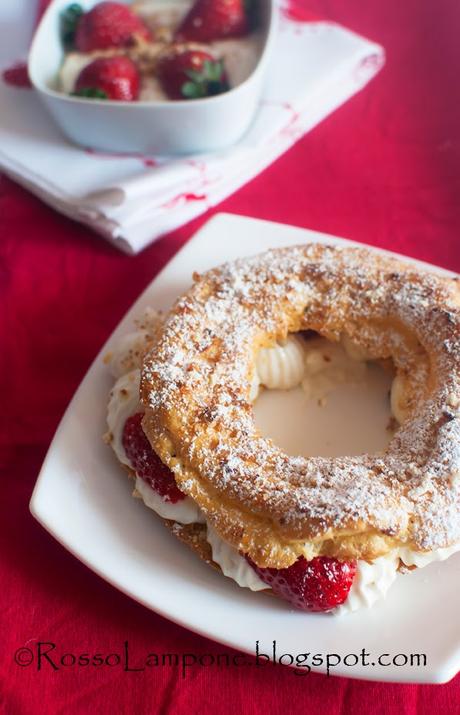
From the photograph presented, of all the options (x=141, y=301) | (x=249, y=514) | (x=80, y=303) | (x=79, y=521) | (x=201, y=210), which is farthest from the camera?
(x=201, y=210)

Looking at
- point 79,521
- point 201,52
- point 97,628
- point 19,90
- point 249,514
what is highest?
point 201,52

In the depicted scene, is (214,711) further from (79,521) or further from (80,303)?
(80,303)

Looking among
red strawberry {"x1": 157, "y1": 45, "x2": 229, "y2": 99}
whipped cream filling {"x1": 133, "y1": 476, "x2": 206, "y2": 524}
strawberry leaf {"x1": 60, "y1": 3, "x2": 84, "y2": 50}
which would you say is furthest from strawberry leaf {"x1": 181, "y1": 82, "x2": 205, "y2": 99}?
whipped cream filling {"x1": 133, "y1": 476, "x2": 206, "y2": 524}

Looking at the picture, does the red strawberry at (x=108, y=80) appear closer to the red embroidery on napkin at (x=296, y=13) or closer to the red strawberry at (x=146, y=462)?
the red embroidery on napkin at (x=296, y=13)

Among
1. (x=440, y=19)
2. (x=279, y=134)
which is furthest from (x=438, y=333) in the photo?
(x=440, y=19)

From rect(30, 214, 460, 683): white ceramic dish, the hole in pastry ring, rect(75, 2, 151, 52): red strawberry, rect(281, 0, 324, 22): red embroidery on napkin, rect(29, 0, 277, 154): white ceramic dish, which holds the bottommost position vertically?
rect(30, 214, 460, 683): white ceramic dish

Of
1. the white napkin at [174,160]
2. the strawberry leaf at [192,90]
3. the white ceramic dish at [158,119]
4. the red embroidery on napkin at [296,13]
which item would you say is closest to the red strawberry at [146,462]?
the white napkin at [174,160]

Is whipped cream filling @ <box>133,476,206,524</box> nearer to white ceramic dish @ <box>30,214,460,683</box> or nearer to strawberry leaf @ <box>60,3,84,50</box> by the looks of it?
white ceramic dish @ <box>30,214,460,683</box>
